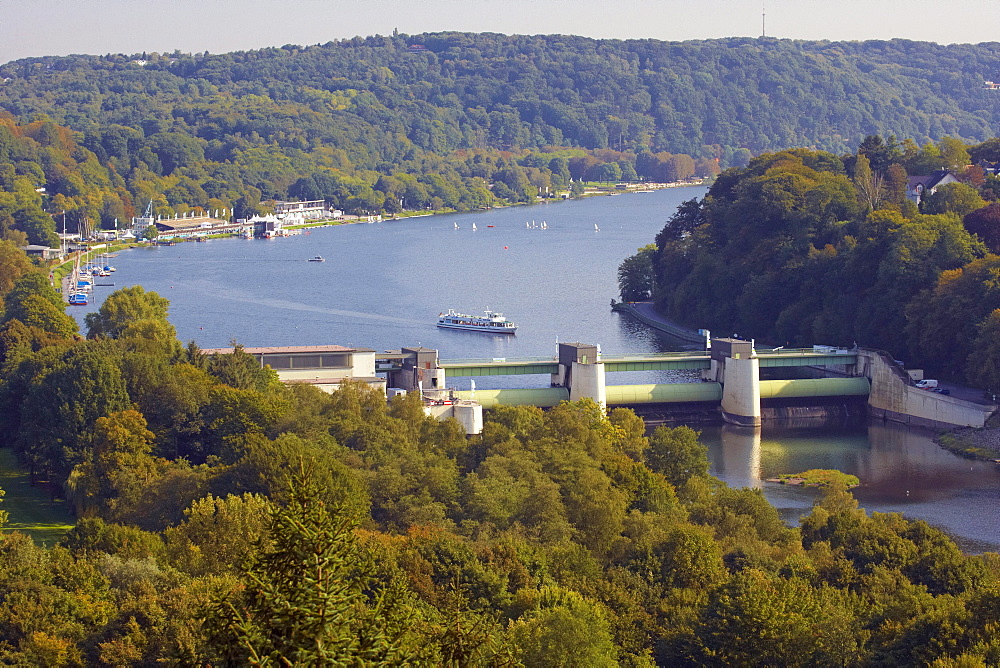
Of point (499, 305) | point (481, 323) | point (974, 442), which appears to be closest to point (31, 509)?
point (974, 442)

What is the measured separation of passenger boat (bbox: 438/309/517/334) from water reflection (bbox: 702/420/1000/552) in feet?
50.8

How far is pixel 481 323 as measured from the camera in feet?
182

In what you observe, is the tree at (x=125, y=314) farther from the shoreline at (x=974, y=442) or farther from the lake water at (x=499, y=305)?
the shoreline at (x=974, y=442)

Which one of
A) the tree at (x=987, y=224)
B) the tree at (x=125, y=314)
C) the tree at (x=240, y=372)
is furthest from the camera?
the tree at (x=987, y=224)

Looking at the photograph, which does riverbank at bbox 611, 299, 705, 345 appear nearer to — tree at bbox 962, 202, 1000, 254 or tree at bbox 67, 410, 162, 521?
tree at bbox 962, 202, 1000, 254

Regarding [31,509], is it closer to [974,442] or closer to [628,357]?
[628,357]

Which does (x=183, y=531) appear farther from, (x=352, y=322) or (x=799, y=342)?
(x=352, y=322)

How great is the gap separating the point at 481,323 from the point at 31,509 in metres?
29.2

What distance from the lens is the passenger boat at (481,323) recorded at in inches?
2172

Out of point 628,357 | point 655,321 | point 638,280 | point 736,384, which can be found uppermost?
point 638,280

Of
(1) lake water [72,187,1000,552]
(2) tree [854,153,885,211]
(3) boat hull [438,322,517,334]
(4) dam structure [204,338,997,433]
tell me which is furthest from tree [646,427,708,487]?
(2) tree [854,153,885,211]

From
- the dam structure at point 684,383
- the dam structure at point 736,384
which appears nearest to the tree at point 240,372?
the dam structure at point 684,383

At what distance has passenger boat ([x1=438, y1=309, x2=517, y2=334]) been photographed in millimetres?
55156

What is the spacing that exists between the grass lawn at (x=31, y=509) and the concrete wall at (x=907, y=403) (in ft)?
76.2
